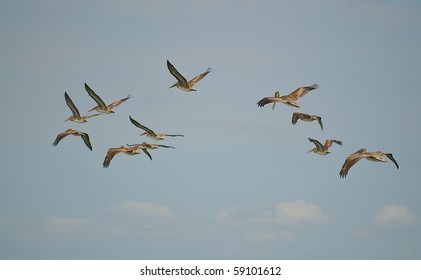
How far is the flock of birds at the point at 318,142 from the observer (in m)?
46.2

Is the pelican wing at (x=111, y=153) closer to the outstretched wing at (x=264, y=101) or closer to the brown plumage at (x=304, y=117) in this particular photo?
the outstretched wing at (x=264, y=101)

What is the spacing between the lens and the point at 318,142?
2128 inches

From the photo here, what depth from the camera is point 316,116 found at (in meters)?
55.5

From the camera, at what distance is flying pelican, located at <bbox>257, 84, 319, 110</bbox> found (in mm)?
51981

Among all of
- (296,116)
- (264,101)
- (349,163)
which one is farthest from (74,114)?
(349,163)

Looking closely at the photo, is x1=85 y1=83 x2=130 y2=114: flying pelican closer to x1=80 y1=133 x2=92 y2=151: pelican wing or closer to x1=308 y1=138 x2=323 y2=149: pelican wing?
x1=80 y1=133 x2=92 y2=151: pelican wing

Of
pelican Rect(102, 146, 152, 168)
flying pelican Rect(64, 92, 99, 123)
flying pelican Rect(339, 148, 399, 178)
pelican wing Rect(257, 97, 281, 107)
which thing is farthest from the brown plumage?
flying pelican Rect(64, 92, 99, 123)

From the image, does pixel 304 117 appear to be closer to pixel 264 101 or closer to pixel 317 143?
pixel 317 143

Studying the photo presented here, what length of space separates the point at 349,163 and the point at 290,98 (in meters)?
9.18

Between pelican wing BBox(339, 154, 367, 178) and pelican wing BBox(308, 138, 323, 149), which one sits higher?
pelican wing BBox(308, 138, 323, 149)

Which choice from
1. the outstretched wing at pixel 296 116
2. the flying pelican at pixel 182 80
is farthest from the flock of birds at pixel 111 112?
the outstretched wing at pixel 296 116

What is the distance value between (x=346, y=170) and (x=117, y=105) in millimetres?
16029

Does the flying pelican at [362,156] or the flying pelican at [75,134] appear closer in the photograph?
the flying pelican at [362,156]
